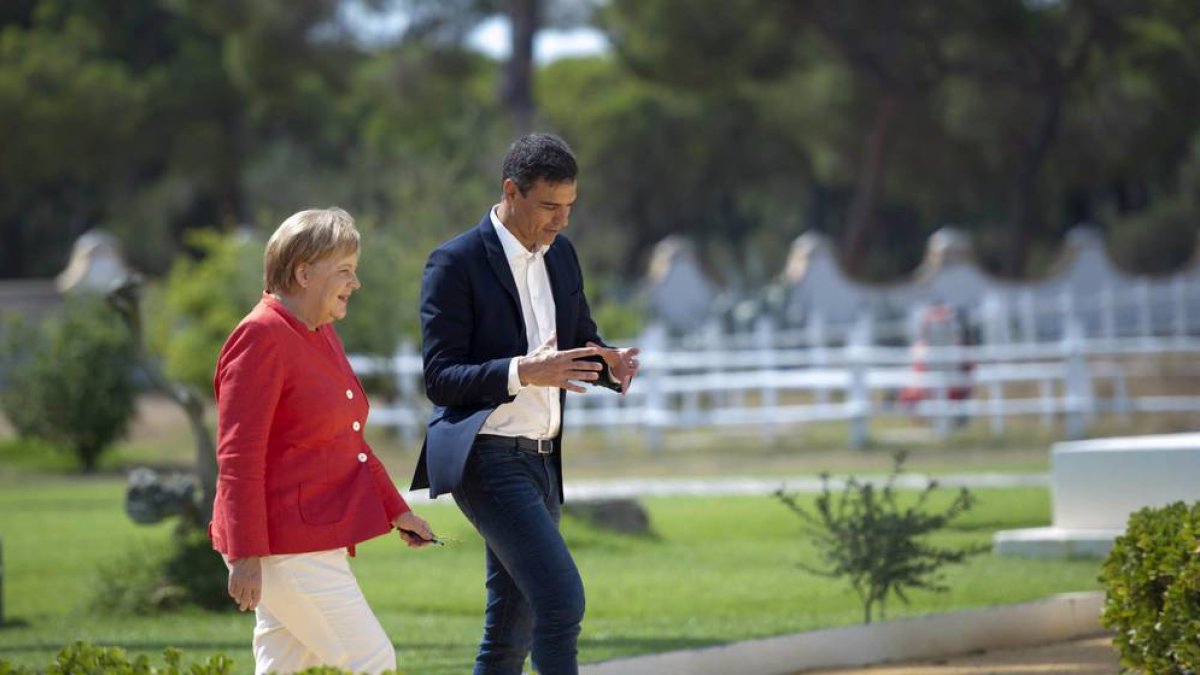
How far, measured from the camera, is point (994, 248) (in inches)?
2111

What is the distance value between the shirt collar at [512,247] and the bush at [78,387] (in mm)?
19471

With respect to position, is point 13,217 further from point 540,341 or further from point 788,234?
point 540,341

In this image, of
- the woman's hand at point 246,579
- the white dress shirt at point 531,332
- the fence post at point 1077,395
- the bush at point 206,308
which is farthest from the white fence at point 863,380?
the woman's hand at point 246,579

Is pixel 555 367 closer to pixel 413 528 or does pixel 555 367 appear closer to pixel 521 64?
pixel 413 528

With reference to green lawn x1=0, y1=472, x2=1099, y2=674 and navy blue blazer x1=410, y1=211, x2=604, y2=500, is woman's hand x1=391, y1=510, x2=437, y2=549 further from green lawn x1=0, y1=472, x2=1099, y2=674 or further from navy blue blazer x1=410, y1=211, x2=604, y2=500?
green lawn x1=0, y1=472, x2=1099, y2=674

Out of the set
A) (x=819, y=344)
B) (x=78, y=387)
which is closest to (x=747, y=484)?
(x=78, y=387)

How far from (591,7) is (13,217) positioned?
19199 mm

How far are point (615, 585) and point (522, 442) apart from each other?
21.1 ft

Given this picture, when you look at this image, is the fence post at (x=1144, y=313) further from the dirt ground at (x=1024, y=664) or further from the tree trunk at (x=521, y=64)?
the dirt ground at (x=1024, y=664)

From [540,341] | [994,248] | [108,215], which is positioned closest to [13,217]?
[108,215]

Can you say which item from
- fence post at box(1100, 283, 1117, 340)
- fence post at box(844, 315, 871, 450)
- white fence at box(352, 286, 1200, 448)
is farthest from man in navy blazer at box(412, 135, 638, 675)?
fence post at box(1100, 283, 1117, 340)

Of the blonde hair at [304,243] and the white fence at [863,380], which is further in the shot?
the white fence at [863,380]

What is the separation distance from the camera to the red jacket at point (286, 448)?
4910 millimetres

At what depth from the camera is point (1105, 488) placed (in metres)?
11.2
